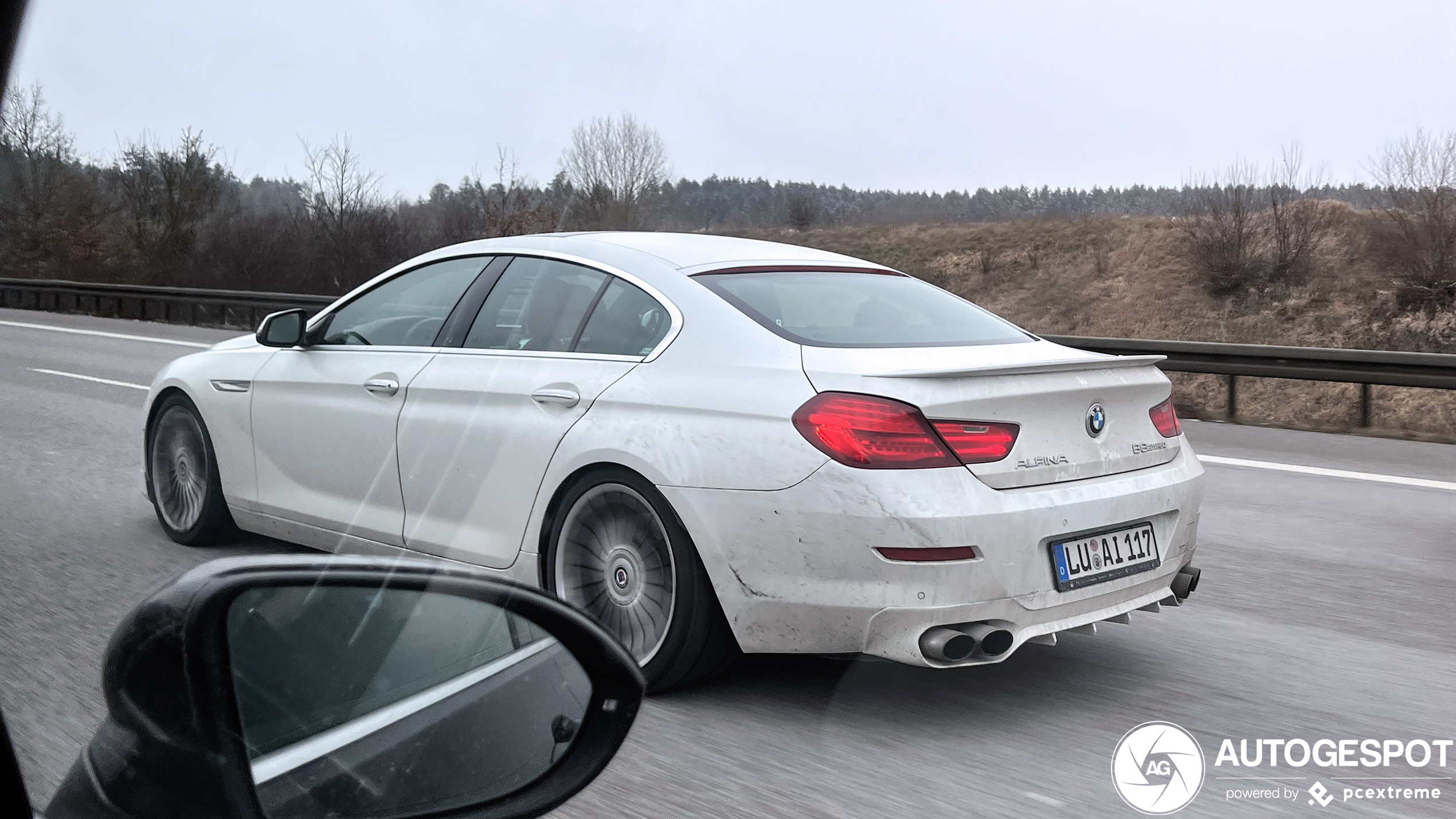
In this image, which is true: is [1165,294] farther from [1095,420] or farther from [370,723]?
[370,723]

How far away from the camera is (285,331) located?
5020 mm

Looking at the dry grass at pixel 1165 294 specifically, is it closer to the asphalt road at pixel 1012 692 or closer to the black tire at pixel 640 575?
the asphalt road at pixel 1012 692

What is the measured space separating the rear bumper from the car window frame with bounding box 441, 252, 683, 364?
1.95 feet

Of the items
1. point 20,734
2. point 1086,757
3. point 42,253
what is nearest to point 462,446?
point 1086,757

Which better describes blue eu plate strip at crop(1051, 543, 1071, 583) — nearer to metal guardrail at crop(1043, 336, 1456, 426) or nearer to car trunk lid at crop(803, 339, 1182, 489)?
car trunk lid at crop(803, 339, 1182, 489)

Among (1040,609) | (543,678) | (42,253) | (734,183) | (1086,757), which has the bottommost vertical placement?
(1086,757)

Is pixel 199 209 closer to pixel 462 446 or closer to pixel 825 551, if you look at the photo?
pixel 462 446

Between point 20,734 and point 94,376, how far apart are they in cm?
1323

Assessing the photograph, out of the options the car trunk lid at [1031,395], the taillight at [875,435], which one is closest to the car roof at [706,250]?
the car trunk lid at [1031,395]

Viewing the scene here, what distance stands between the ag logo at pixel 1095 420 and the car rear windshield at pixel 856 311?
504 millimetres

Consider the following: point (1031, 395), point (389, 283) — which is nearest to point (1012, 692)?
point (1031, 395)

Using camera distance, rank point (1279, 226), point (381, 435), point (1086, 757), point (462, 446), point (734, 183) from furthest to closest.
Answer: point (734, 183) < point (1279, 226) < point (381, 435) < point (462, 446) < point (1086, 757)

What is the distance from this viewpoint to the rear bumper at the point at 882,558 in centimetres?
324

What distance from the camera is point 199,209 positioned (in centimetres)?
2047
